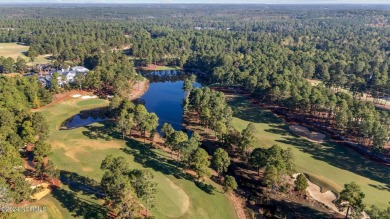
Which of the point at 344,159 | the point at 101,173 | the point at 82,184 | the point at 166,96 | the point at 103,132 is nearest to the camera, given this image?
the point at 82,184

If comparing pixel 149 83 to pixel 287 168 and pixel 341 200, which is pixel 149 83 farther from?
pixel 341 200

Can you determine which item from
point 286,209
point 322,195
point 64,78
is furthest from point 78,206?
point 64,78

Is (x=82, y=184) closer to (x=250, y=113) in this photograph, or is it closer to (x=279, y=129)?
(x=279, y=129)

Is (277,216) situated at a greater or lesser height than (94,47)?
lesser

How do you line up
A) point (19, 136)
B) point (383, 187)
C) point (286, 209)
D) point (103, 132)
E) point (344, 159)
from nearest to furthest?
point (286, 209)
point (383, 187)
point (19, 136)
point (344, 159)
point (103, 132)

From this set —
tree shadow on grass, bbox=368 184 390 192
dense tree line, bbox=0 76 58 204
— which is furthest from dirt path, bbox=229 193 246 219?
dense tree line, bbox=0 76 58 204

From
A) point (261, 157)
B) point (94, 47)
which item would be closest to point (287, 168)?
point (261, 157)

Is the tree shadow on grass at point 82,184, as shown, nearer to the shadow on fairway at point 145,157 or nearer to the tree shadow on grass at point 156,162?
the shadow on fairway at point 145,157
